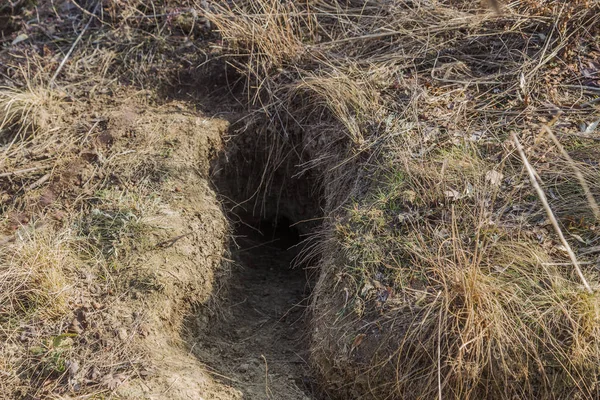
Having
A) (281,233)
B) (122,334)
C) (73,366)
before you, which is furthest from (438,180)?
(73,366)

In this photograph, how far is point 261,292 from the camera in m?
3.92

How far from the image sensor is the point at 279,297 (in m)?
3.89

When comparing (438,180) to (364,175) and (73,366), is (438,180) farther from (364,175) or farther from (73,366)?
(73,366)

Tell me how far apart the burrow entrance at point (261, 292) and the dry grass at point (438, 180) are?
0.26m

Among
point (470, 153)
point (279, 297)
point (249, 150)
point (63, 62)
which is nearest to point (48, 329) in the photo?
point (279, 297)

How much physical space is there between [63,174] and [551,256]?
2.86 metres

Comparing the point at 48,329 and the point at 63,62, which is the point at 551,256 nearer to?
the point at 48,329

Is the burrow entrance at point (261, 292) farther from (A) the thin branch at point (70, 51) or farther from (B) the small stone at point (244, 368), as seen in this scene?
(A) the thin branch at point (70, 51)

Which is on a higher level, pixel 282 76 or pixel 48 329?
pixel 282 76

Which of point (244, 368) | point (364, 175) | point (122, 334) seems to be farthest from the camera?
point (364, 175)

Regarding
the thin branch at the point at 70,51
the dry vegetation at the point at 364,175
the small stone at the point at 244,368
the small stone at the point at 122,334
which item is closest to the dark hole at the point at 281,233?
the dry vegetation at the point at 364,175

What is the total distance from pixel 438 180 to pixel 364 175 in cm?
45

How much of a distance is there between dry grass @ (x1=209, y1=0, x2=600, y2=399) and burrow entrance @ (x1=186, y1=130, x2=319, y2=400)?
26 cm

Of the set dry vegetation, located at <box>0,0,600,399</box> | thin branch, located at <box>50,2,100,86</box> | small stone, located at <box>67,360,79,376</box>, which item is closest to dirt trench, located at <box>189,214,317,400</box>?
dry vegetation, located at <box>0,0,600,399</box>
